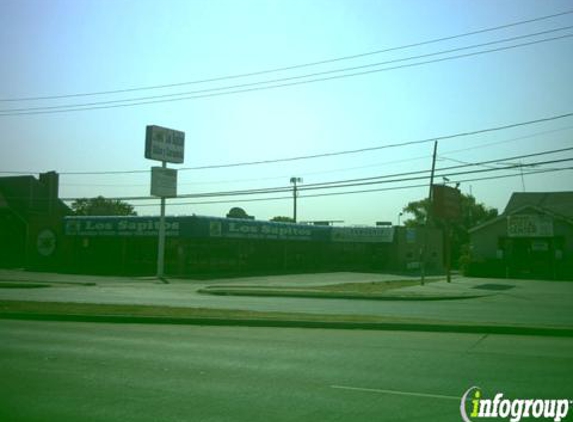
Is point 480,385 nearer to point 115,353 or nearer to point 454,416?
point 454,416

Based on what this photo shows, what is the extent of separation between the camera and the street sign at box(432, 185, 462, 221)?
137ft

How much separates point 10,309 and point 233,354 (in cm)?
971

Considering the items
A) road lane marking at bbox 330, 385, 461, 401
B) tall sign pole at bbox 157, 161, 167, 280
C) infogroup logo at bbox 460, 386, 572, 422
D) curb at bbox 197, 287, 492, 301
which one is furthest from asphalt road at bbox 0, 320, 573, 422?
tall sign pole at bbox 157, 161, 167, 280

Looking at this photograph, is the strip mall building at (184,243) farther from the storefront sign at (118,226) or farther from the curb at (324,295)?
the curb at (324,295)

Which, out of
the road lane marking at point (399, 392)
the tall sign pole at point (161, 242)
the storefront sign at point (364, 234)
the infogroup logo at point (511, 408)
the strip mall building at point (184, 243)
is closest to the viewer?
the infogroup logo at point (511, 408)

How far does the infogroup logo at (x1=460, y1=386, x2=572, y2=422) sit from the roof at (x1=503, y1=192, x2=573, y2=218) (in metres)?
42.9

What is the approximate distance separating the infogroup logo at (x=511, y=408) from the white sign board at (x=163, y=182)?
40104mm

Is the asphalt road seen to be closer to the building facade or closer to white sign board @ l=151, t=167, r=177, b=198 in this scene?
white sign board @ l=151, t=167, r=177, b=198

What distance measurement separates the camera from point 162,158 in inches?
1844

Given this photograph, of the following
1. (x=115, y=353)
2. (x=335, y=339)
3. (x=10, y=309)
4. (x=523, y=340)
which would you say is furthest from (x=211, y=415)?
(x=10, y=309)

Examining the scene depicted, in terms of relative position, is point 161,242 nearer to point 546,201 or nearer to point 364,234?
point 364,234

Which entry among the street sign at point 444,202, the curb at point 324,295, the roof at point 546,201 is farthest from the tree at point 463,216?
the curb at point 324,295

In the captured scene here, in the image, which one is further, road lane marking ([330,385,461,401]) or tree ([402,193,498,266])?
tree ([402,193,498,266])

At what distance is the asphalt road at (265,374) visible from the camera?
7.43 metres
